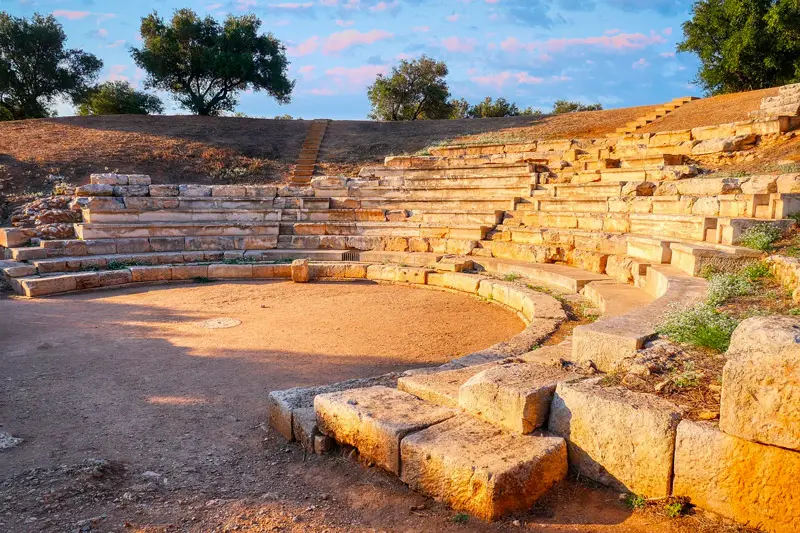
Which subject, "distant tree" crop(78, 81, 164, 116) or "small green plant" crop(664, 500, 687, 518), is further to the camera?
"distant tree" crop(78, 81, 164, 116)

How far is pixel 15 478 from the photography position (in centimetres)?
327

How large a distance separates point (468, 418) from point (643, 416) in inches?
40.8

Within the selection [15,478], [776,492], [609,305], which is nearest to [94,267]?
[15,478]

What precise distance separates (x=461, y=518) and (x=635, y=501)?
0.93 m

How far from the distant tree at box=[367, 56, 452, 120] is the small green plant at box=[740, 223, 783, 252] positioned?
26.1 meters

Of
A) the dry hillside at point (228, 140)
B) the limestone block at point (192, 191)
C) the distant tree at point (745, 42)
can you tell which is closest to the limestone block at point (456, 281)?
the limestone block at point (192, 191)

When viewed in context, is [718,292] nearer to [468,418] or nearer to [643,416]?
[643,416]

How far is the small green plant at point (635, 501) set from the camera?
2.72 m

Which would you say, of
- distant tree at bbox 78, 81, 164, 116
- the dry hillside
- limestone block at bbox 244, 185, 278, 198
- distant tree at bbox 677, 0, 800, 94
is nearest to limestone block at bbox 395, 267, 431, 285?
limestone block at bbox 244, 185, 278, 198

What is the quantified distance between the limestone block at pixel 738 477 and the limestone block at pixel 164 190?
12908mm

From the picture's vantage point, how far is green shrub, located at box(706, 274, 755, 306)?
464 cm

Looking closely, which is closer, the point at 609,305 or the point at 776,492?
the point at 776,492

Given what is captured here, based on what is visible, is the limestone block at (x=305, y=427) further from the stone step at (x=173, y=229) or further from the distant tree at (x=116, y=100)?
the distant tree at (x=116, y=100)

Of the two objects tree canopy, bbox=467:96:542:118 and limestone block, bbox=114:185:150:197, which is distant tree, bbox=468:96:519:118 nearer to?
tree canopy, bbox=467:96:542:118
